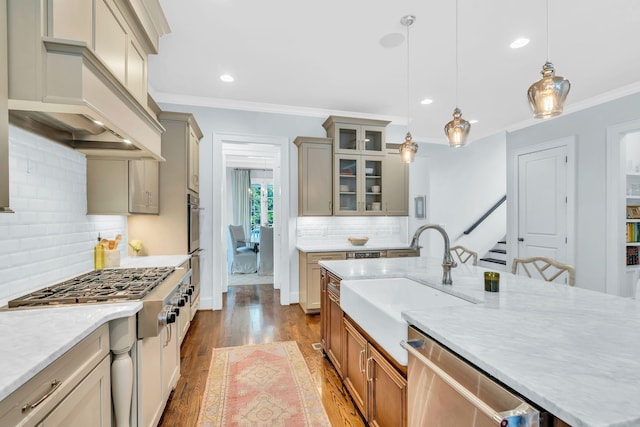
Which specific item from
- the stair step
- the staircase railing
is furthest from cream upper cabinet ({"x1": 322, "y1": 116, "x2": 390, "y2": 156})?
the stair step

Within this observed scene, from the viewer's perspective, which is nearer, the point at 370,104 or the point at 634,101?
the point at 634,101

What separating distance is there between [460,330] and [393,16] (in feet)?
7.69

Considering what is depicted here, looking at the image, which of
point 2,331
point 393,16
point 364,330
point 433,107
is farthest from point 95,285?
point 433,107

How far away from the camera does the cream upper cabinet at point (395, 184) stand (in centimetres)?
441

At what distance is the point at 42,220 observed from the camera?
1.77m

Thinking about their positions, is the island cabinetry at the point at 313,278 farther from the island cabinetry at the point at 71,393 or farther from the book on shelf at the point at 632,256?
the book on shelf at the point at 632,256

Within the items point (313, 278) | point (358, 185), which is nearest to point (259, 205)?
point (358, 185)

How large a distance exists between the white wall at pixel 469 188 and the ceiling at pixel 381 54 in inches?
71.1

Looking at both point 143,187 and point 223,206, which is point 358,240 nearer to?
point 223,206

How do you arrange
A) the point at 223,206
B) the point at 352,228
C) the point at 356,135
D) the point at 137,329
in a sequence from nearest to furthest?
the point at 137,329
the point at 356,135
the point at 223,206
the point at 352,228

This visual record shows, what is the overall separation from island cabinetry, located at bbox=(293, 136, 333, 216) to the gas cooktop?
2.25m

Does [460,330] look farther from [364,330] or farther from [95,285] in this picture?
[95,285]

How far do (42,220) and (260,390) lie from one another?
179 centimetres

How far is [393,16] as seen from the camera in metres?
2.34
